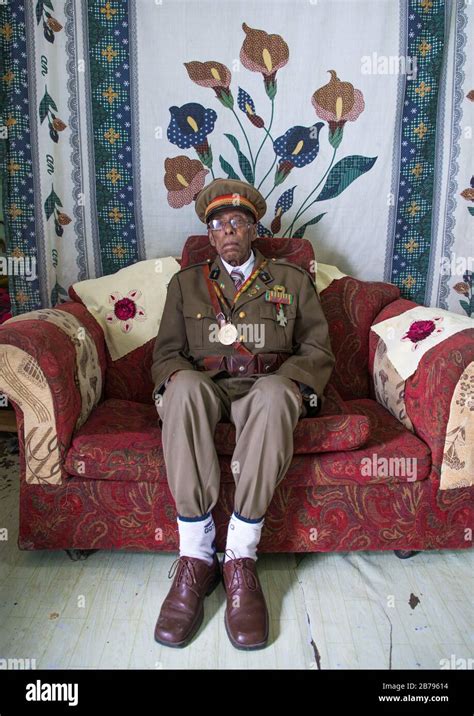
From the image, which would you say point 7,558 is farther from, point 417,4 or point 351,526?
point 417,4

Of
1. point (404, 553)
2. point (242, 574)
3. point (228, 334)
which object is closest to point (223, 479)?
point (242, 574)

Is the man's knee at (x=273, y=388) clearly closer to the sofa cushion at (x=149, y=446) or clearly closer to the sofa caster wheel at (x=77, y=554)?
the sofa cushion at (x=149, y=446)

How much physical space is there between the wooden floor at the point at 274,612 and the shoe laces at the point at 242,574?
10 cm

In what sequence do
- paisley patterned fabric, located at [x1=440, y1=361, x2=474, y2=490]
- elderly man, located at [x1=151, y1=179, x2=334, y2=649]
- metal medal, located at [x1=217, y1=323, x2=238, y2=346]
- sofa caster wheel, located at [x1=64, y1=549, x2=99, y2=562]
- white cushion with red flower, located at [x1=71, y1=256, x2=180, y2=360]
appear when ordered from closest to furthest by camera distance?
elderly man, located at [x1=151, y1=179, x2=334, y2=649]
paisley patterned fabric, located at [x1=440, y1=361, x2=474, y2=490]
sofa caster wheel, located at [x1=64, y1=549, x2=99, y2=562]
metal medal, located at [x1=217, y1=323, x2=238, y2=346]
white cushion with red flower, located at [x1=71, y1=256, x2=180, y2=360]

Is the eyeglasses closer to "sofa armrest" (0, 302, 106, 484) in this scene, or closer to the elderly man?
the elderly man

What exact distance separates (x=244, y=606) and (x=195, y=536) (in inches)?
9.1

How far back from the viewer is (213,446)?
59.9 inches

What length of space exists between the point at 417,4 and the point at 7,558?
256 centimetres

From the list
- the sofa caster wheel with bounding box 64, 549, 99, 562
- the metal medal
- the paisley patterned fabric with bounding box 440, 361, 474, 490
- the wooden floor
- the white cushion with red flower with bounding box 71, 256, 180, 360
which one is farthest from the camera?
the white cushion with red flower with bounding box 71, 256, 180, 360

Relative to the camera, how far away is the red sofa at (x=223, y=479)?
1.60 metres

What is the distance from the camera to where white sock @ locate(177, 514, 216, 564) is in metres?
1.54

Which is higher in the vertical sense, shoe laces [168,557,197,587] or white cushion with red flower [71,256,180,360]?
white cushion with red flower [71,256,180,360]

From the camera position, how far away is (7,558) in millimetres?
1731

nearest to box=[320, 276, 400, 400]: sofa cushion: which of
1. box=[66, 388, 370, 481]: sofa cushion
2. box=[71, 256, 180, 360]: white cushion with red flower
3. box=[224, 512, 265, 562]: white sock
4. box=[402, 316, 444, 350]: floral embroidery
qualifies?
box=[402, 316, 444, 350]: floral embroidery
